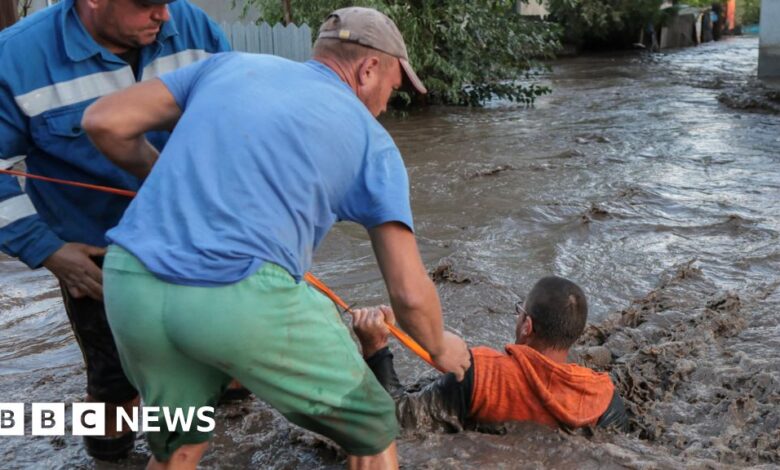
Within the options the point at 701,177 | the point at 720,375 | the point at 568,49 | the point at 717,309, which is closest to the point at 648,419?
the point at 720,375

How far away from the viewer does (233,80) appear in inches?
96.7

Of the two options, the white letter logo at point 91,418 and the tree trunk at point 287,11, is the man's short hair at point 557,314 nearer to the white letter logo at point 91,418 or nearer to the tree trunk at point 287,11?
the white letter logo at point 91,418

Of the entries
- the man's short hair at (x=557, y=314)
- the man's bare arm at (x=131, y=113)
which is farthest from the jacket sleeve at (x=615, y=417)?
the man's bare arm at (x=131, y=113)

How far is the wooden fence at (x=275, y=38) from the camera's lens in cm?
1089

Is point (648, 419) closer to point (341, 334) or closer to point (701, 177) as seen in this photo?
point (341, 334)

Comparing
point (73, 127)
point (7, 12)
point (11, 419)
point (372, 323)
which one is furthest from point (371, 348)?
point (7, 12)

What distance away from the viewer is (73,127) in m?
3.21

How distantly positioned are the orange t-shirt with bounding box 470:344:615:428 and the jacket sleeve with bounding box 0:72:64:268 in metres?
1.76

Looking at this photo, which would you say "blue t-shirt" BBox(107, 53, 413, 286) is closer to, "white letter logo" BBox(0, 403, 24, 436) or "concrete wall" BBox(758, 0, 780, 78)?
"white letter logo" BBox(0, 403, 24, 436)

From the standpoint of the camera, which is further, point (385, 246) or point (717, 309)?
point (717, 309)

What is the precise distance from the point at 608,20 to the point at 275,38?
61.0ft

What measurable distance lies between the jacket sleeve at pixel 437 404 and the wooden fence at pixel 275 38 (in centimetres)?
760

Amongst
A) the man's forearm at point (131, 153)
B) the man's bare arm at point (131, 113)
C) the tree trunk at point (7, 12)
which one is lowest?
the man's forearm at point (131, 153)

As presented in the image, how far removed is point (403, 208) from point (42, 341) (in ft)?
11.5
